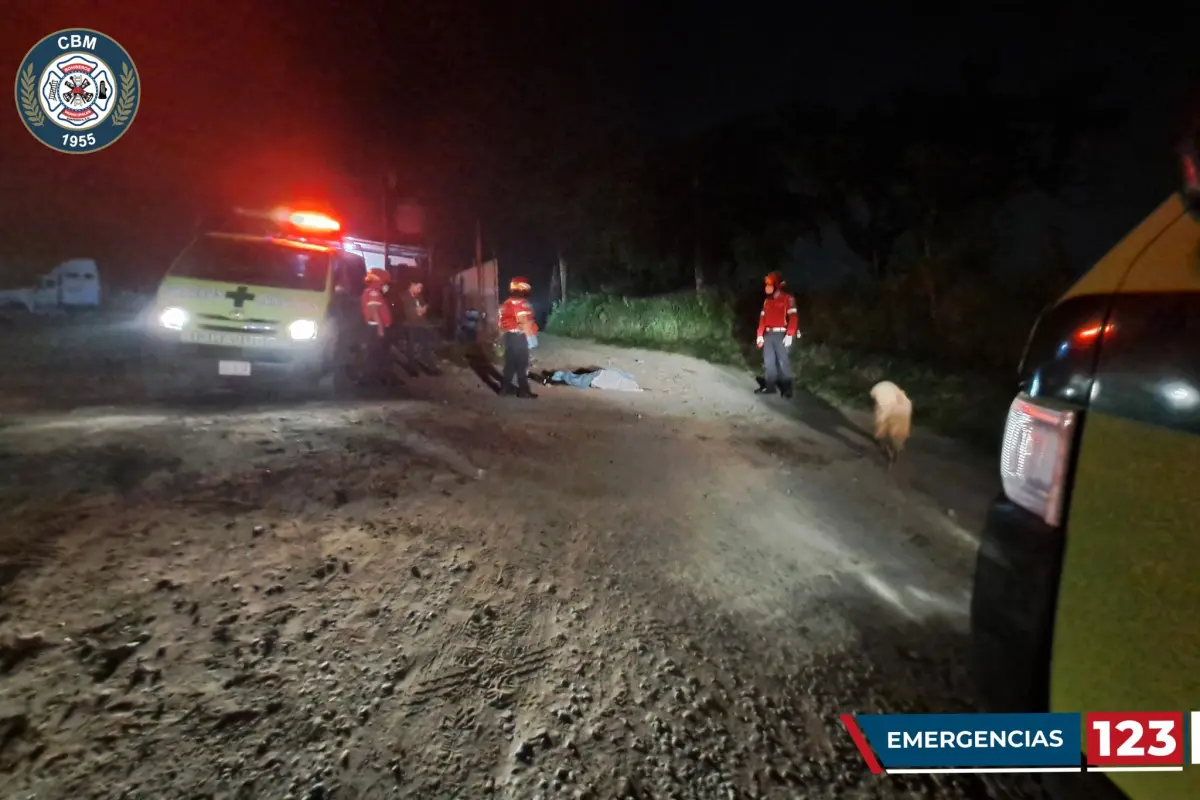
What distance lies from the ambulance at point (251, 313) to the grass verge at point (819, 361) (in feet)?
23.6

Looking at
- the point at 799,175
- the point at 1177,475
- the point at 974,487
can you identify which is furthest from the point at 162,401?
the point at 799,175

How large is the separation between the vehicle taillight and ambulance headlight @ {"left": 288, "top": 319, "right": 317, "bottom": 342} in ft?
26.9

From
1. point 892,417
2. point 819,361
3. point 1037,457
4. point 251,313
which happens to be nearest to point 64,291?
point 251,313

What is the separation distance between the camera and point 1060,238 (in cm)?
1377

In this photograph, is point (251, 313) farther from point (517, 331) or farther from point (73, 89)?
point (73, 89)

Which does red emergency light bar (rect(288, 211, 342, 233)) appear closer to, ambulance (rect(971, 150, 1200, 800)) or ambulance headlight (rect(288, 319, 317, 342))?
ambulance headlight (rect(288, 319, 317, 342))

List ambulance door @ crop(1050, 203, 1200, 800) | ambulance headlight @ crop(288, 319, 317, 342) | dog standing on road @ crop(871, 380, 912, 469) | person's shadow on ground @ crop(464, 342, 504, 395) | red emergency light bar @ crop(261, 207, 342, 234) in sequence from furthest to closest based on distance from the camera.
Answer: person's shadow on ground @ crop(464, 342, 504, 395), red emergency light bar @ crop(261, 207, 342, 234), ambulance headlight @ crop(288, 319, 317, 342), dog standing on road @ crop(871, 380, 912, 469), ambulance door @ crop(1050, 203, 1200, 800)

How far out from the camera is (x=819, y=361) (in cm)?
1543

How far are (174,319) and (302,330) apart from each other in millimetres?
1327

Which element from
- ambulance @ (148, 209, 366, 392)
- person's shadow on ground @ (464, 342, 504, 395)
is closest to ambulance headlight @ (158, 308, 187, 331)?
ambulance @ (148, 209, 366, 392)

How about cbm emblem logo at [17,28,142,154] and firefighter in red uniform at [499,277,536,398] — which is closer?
firefighter in red uniform at [499,277,536,398]

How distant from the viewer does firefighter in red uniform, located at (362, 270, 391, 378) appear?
1098 centimetres

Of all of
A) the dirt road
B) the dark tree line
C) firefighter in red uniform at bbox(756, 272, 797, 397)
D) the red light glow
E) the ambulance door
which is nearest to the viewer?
the ambulance door

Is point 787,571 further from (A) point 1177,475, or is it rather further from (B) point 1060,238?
(B) point 1060,238
